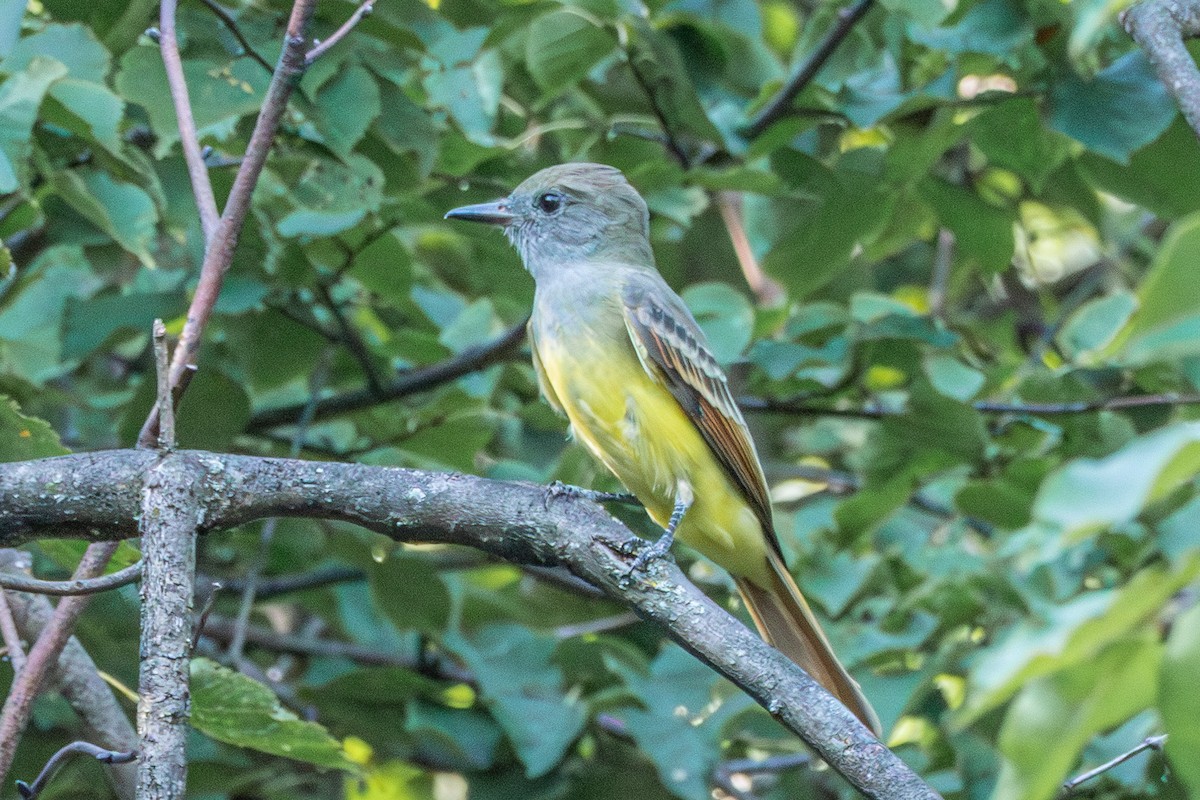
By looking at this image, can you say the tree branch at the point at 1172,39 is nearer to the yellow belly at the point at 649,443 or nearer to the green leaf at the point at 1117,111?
the green leaf at the point at 1117,111

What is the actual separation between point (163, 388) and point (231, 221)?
0.54 meters

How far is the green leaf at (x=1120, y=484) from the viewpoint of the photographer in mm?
1058

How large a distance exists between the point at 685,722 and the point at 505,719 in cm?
57

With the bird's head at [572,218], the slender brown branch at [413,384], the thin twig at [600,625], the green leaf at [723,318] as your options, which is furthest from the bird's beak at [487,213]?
the thin twig at [600,625]

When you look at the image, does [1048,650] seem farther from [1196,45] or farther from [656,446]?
[1196,45]

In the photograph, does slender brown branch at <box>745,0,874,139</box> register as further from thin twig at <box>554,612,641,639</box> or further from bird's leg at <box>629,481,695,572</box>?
thin twig at <box>554,612,641,639</box>

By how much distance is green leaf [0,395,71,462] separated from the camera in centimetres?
274

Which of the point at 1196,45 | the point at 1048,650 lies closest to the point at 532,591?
the point at 1196,45

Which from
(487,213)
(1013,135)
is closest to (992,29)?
(1013,135)

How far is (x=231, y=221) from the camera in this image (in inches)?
104

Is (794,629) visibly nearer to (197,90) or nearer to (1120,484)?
(197,90)

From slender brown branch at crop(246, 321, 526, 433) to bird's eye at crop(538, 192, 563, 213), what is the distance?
420mm

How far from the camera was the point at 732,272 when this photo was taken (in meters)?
6.21

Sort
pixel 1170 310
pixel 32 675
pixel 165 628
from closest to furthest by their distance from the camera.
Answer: pixel 1170 310, pixel 165 628, pixel 32 675
